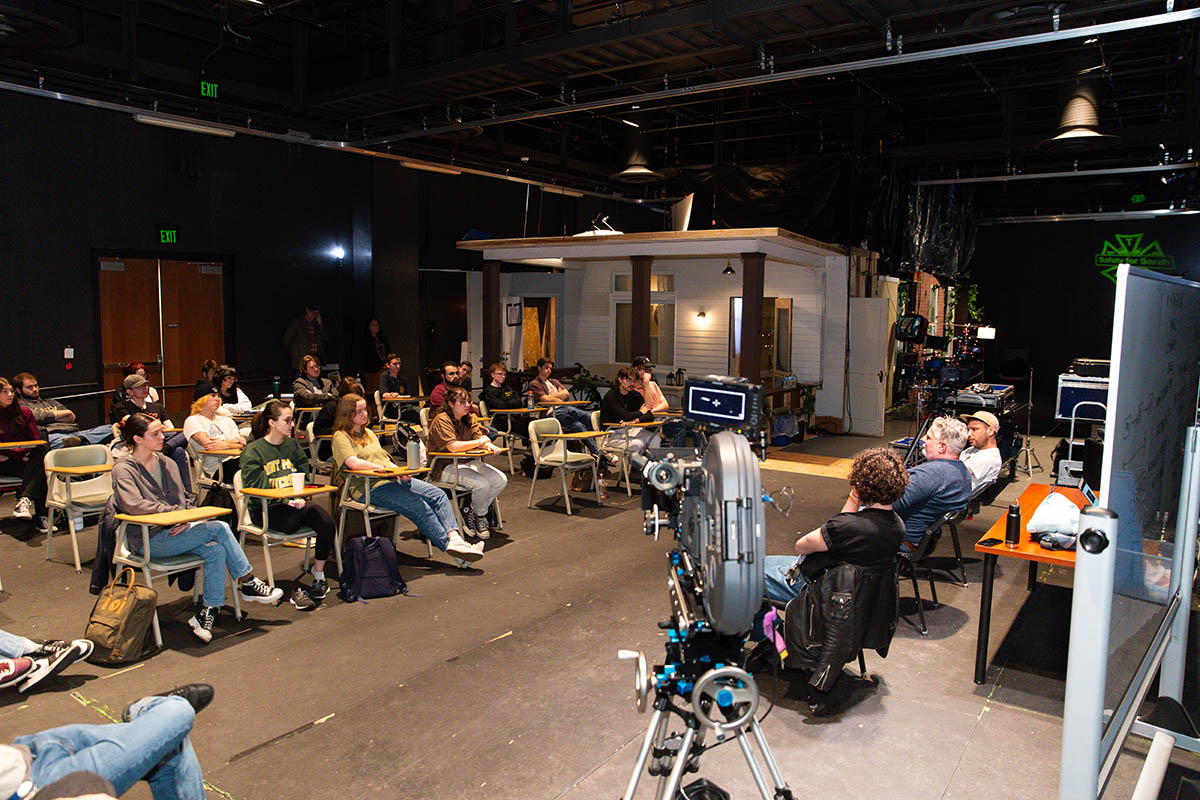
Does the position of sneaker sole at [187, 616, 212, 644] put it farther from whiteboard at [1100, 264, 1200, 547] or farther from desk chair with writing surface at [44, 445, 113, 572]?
whiteboard at [1100, 264, 1200, 547]

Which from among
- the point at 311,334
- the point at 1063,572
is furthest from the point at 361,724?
the point at 311,334

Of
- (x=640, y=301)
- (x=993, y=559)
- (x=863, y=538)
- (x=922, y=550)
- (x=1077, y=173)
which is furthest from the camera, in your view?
(x=640, y=301)

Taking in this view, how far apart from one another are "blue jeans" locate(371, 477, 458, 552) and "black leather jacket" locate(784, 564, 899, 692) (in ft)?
9.07

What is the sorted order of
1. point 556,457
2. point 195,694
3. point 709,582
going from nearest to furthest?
point 709,582 → point 195,694 → point 556,457

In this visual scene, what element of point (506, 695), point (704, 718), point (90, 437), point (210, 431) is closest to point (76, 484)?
point (210, 431)

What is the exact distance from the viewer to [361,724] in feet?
11.3

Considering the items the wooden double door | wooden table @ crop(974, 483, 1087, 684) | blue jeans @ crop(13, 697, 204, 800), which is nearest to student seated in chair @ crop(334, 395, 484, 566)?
blue jeans @ crop(13, 697, 204, 800)

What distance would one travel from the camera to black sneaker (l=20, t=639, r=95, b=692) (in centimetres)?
367

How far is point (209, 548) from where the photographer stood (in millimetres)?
4395

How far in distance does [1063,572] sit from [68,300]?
32.8ft

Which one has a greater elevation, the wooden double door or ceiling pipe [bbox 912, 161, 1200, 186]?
ceiling pipe [bbox 912, 161, 1200, 186]

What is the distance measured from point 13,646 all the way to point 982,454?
577 centimetres

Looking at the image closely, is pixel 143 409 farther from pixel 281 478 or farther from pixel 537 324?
pixel 537 324

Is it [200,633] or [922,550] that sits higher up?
[922,550]
